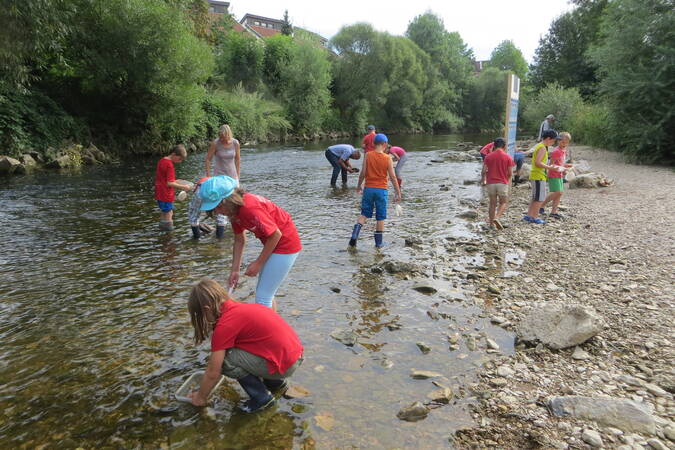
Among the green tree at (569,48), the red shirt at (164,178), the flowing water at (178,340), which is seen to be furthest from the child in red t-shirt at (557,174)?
the green tree at (569,48)

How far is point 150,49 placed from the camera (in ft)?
71.7

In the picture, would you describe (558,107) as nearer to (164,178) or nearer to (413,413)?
(164,178)

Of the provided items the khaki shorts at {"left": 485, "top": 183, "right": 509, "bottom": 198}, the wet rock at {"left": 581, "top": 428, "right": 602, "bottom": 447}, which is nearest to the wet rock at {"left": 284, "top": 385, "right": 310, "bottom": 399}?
the wet rock at {"left": 581, "top": 428, "right": 602, "bottom": 447}

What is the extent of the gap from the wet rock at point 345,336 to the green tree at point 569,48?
4994 centimetres

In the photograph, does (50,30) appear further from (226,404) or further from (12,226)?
A: (226,404)

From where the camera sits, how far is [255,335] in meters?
3.40

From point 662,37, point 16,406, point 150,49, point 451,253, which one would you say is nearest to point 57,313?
point 16,406

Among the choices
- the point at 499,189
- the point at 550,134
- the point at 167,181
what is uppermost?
the point at 550,134

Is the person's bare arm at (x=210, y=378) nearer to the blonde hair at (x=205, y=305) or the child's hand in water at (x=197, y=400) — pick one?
the child's hand in water at (x=197, y=400)

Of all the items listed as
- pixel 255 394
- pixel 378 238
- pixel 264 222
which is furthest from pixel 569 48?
pixel 255 394

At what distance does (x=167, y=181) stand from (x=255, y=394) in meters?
6.02

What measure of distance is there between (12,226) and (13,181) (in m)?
7.28

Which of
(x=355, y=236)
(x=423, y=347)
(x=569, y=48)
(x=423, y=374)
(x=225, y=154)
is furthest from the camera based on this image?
(x=569, y=48)

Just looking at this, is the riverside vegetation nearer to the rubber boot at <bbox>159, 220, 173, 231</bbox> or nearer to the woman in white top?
the rubber boot at <bbox>159, 220, 173, 231</bbox>
